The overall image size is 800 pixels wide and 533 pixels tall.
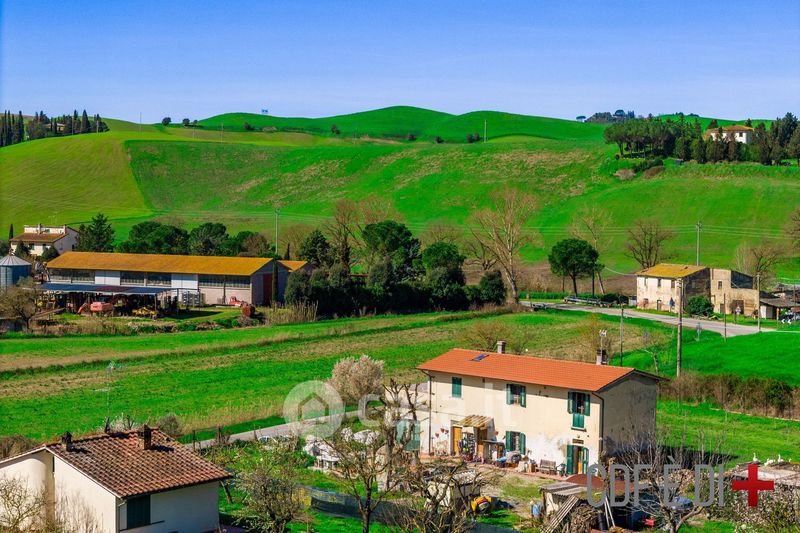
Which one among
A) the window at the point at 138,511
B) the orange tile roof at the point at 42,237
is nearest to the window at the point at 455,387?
the window at the point at 138,511

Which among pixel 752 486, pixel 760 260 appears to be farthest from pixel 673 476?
pixel 760 260

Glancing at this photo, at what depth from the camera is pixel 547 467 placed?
104 ft

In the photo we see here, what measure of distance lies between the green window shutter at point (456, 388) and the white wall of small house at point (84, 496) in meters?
14.7

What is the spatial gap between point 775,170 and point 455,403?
289 ft

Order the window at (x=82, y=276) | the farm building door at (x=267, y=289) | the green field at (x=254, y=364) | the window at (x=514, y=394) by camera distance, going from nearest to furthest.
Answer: the window at (x=514, y=394) < the green field at (x=254, y=364) < the farm building door at (x=267, y=289) < the window at (x=82, y=276)

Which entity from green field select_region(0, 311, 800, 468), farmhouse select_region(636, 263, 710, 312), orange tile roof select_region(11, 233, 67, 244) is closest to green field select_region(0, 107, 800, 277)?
orange tile roof select_region(11, 233, 67, 244)

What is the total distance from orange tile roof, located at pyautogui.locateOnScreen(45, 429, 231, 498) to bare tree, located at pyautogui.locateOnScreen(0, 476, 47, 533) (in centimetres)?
103

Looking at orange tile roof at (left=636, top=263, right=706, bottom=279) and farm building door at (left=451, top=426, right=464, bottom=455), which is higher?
orange tile roof at (left=636, top=263, right=706, bottom=279)

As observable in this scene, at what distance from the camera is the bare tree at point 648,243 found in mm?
88125

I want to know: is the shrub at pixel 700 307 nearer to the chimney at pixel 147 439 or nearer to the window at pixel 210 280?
the window at pixel 210 280

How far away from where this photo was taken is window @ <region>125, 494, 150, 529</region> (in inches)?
894

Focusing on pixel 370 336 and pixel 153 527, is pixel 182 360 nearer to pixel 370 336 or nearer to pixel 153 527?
pixel 370 336

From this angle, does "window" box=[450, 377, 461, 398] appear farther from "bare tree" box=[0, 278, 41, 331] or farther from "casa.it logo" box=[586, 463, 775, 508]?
"bare tree" box=[0, 278, 41, 331]

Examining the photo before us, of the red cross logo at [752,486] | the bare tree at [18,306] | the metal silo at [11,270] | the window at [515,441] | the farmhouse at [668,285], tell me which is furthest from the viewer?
the metal silo at [11,270]
